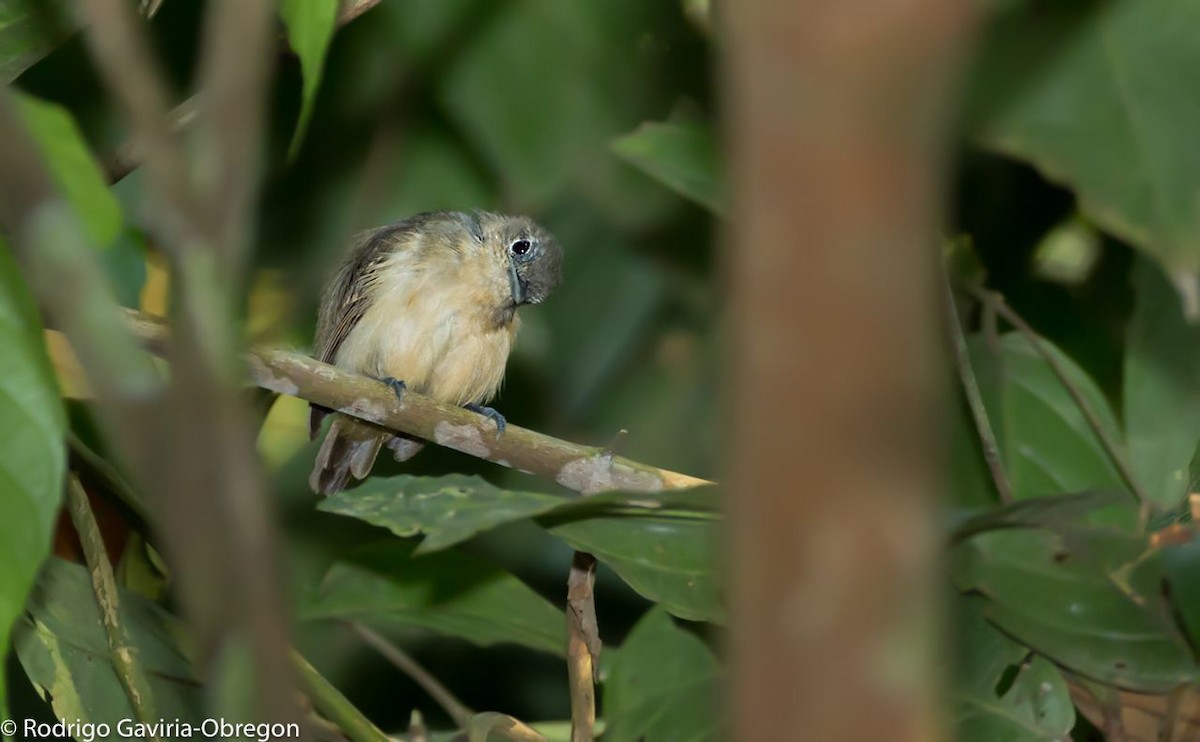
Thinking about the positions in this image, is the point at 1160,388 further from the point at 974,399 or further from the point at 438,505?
the point at 438,505

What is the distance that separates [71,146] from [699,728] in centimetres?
168

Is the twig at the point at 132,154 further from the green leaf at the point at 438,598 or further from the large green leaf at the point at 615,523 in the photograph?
the green leaf at the point at 438,598

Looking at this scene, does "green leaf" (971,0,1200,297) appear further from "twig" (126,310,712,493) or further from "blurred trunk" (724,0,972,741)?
"blurred trunk" (724,0,972,741)

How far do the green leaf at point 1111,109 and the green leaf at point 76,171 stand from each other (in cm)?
178

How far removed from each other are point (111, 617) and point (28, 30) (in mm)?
1140

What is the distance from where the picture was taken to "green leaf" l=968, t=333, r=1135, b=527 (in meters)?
3.52

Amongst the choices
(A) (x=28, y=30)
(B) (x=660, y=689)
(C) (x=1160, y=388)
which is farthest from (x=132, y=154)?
(C) (x=1160, y=388)

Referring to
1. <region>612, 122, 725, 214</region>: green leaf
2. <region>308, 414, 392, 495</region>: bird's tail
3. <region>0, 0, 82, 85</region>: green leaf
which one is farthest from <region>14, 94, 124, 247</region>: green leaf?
<region>308, 414, 392, 495</region>: bird's tail

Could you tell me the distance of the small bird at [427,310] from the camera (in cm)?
428

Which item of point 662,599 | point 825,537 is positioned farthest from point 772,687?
point 662,599

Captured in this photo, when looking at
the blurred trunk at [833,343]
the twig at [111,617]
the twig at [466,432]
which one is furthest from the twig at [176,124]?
the blurred trunk at [833,343]

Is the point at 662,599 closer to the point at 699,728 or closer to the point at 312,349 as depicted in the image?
the point at 699,728

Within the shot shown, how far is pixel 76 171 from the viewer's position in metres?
1.64

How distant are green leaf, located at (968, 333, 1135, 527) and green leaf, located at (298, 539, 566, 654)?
1182 millimetres
